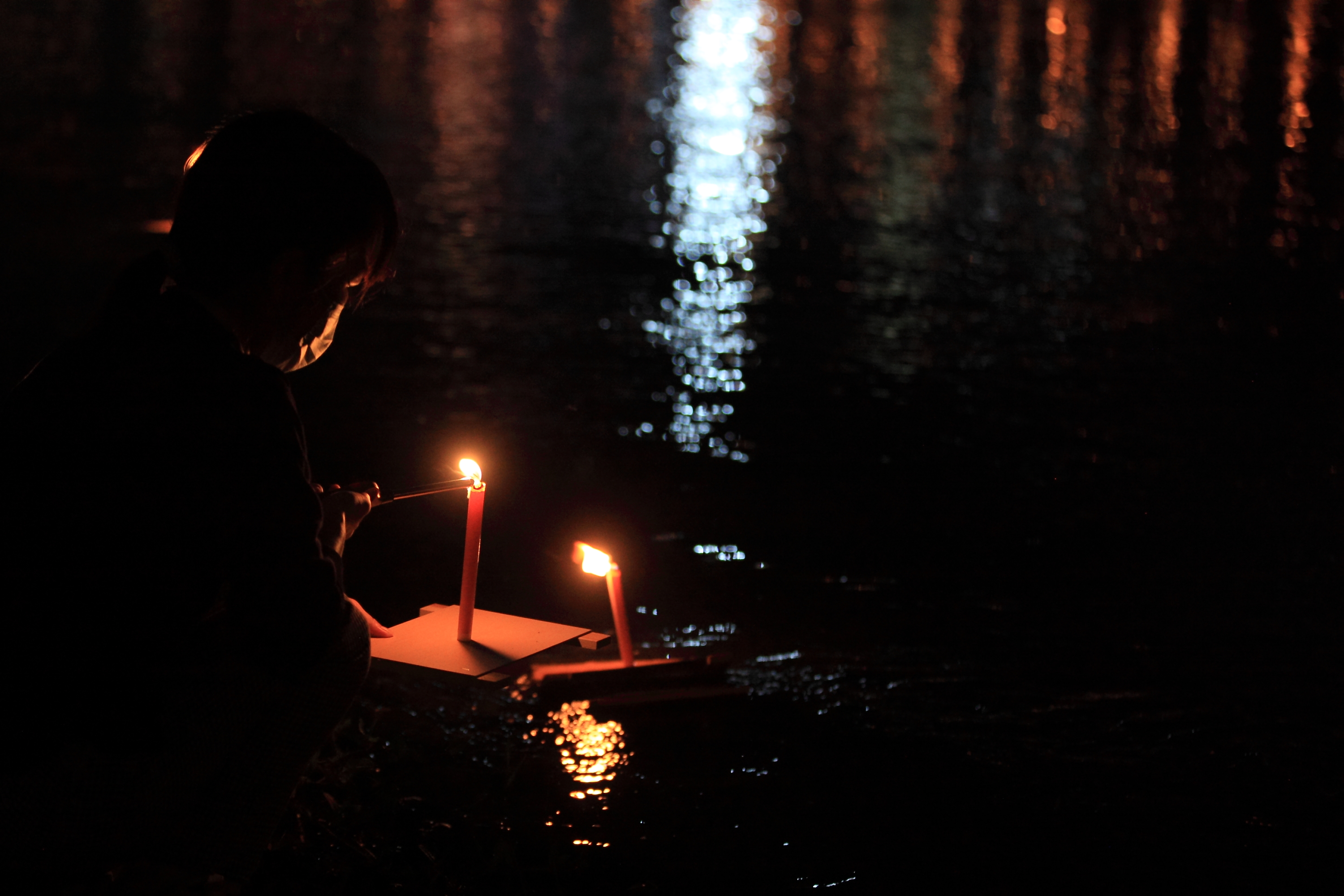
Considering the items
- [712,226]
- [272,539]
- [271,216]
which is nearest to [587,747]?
[272,539]

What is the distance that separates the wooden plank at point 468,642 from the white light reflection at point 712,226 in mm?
2715

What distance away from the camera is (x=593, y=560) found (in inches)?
147

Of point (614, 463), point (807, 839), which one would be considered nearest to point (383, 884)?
point (807, 839)

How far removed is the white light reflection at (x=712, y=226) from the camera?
7.44 metres

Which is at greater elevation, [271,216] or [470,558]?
[271,216]

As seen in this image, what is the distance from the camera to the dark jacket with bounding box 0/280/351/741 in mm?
2086

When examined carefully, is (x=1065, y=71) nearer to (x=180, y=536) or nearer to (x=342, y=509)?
(x=342, y=509)

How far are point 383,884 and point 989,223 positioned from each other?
10963mm

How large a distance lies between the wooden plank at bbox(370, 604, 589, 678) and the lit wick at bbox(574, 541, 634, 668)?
0.56ft

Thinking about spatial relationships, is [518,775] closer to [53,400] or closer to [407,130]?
[53,400]

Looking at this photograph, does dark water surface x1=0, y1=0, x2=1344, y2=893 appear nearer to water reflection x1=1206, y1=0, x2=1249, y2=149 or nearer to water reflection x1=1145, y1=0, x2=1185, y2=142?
water reflection x1=1206, y1=0, x2=1249, y2=149

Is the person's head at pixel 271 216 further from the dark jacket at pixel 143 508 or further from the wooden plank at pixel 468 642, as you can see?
the wooden plank at pixel 468 642

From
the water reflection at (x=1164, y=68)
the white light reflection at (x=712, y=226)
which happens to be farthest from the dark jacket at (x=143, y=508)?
the water reflection at (x=1164, y=68)

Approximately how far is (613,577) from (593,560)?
0.33 ft
